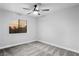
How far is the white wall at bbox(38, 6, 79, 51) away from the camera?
3.00m

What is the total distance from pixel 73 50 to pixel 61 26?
54.9 inches

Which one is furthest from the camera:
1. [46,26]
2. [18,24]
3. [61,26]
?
[46,26]

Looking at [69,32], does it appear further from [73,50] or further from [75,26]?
[73,50]

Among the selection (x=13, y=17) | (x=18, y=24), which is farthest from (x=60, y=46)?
(x=13, y=17)

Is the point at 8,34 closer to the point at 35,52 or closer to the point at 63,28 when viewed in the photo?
the point at 35,52

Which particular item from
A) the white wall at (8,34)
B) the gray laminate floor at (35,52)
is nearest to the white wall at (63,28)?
the gray laminate floor at (35,52)

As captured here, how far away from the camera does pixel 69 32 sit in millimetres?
3217

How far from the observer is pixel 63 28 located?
3479mm

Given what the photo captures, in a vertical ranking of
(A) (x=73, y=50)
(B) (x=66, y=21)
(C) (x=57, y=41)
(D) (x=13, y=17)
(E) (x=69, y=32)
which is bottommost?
(A) (x=73, y=50)

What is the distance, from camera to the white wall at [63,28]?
2999 millimetres

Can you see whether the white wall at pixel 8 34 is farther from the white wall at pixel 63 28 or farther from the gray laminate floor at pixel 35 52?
the white wall at pixel 63 28

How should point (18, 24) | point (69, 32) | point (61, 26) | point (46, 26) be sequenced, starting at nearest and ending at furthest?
point (69, 32) < point (61, 26) < point (18, 24) < point (46, 26)

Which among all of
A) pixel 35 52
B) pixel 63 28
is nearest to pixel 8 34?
pixel 35 52

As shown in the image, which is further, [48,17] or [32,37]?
[32,37]
